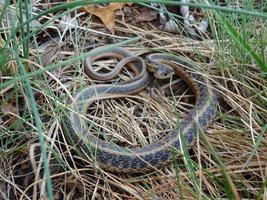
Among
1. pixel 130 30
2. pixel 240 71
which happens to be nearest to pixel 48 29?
pixel 130 30

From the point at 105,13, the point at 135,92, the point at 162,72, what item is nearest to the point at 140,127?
the point at 135,92

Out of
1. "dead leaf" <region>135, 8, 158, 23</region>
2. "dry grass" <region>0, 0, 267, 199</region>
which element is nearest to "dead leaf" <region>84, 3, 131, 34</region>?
"dry grass" <region>0, 0, 267, 199</region>

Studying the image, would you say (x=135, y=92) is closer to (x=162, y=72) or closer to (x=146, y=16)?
(x=162, y=72)

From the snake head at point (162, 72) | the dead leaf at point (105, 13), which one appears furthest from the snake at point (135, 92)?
the dead leaf at point (105, 13)

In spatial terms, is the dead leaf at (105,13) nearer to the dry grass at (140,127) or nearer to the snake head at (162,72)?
the dry grass at (140,127)

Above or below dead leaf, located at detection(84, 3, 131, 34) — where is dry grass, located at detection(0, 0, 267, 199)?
below

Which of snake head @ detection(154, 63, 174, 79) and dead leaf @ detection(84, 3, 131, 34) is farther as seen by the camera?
dead leaf @ detection(84, 3, 131, 34)

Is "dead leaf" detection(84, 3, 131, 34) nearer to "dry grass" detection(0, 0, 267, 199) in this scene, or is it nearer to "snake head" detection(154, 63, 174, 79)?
"dry grass" detection(0, 0, 267, 199)
